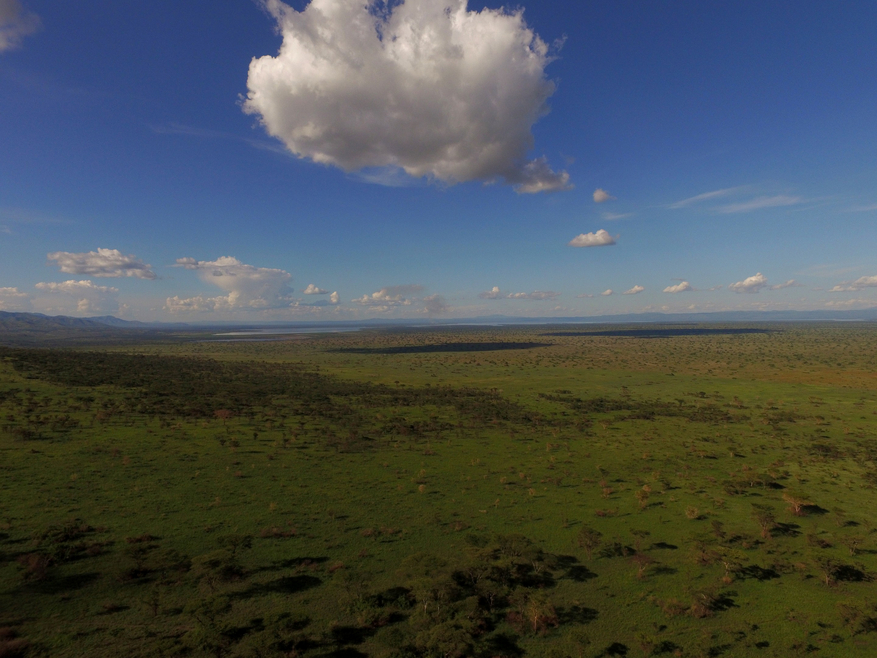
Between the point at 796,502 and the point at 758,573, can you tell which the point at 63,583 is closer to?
the point at 758,573

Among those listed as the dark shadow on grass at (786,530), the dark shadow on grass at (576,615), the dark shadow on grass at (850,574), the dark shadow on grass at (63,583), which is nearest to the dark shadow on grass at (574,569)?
the dark shadow on grass at (576,615)

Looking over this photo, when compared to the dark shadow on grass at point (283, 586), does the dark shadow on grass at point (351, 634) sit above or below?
below

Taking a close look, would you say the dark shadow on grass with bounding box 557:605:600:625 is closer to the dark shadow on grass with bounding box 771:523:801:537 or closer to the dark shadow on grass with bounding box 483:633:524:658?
the dark shadow on grass with bounding box 483:633:524:658

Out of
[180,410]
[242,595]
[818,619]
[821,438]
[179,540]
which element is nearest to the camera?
[818,619]

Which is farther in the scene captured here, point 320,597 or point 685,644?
point 320,597

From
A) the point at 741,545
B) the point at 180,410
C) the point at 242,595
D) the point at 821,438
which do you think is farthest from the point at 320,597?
the point at 821,438

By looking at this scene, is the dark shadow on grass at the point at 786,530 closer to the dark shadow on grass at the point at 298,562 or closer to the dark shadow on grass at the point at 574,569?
the dark shadow on grass at the point at 574,569

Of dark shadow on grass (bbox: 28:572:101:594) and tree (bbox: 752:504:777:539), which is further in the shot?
tree (bbox: 752:504:777:539)

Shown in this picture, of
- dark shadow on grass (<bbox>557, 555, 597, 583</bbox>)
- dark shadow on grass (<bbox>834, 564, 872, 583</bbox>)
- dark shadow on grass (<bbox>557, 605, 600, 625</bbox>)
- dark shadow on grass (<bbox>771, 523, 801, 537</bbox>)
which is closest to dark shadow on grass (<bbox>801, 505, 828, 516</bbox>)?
dark shadow on grass (<bbox>771, 523, 801, 537</bbox>)

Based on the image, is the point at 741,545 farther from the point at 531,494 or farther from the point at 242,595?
the point at 242,595
